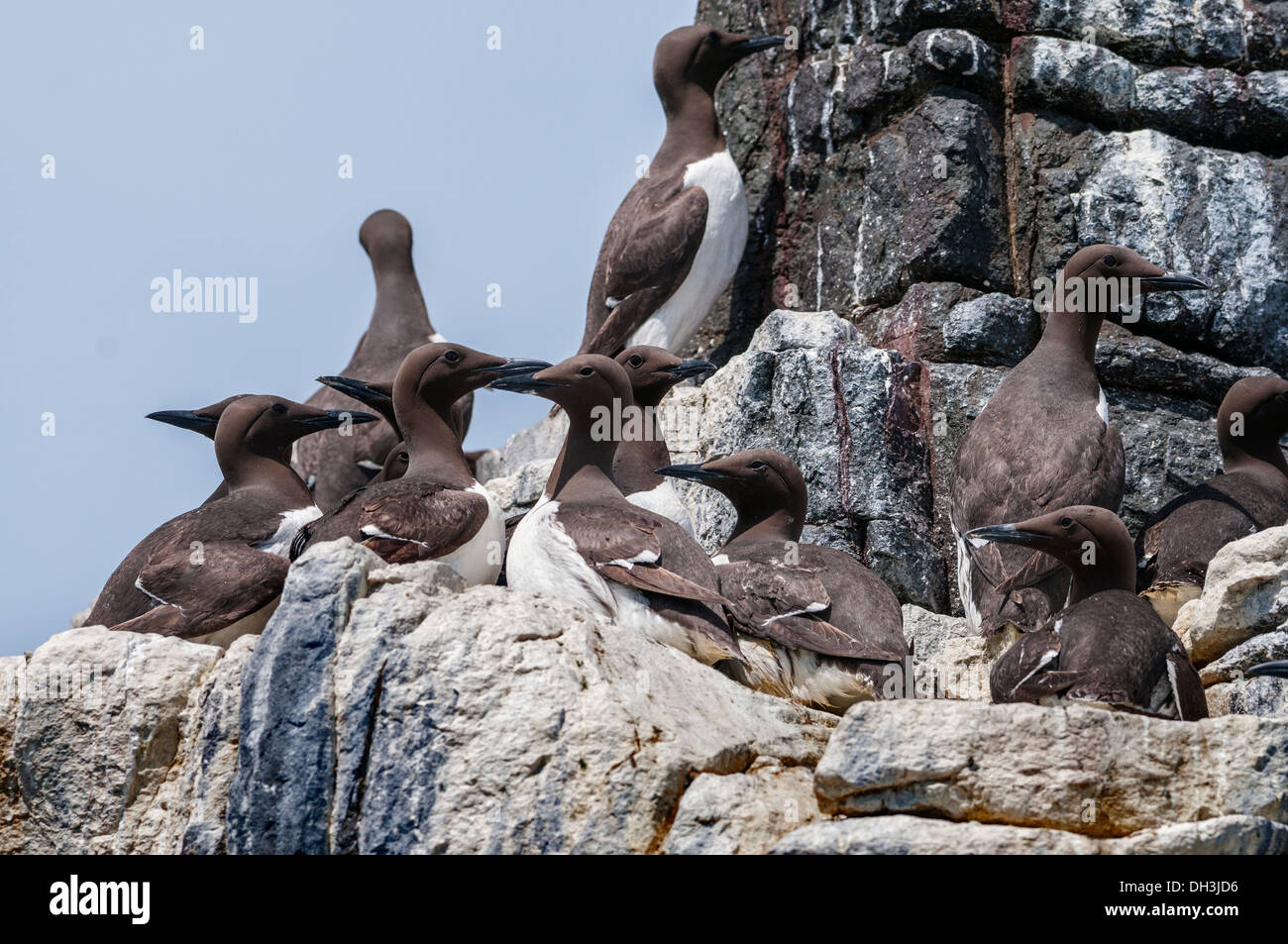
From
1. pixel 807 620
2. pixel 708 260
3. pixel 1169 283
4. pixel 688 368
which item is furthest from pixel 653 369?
pixel 1169 283

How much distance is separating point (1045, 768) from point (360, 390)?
212 inches

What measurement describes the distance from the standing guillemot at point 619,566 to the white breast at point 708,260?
3663 mm

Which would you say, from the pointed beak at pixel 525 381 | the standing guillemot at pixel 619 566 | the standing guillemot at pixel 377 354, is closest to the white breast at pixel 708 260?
the standing guillemot at pixel 377 354

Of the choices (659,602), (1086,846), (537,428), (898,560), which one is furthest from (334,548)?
(537,428)

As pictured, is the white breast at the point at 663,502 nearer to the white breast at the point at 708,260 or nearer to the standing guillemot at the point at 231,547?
the standing guillemot at the point at 231,547

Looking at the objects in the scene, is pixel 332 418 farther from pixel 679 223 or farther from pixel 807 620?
pixel 679 223

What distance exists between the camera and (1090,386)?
30.3 ft

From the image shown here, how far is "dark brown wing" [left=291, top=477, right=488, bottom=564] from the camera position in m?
7.21

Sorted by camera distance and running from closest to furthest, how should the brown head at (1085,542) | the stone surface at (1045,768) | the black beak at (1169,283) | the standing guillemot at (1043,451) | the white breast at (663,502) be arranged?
1. the stone surface at (1045,768)
2. the brown head at (1085,542)
3. the standing guillemot at (1043,451)
4. the white breast at (663,502)
5. the black beak at (1169,283)

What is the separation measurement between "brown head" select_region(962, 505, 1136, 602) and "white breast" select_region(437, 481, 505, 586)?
2.06 m

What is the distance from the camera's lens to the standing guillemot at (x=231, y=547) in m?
7.30

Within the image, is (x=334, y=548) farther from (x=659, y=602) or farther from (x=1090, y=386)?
(x=1090, y=386)

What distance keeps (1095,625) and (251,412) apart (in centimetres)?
433

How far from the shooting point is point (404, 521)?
287 inches
